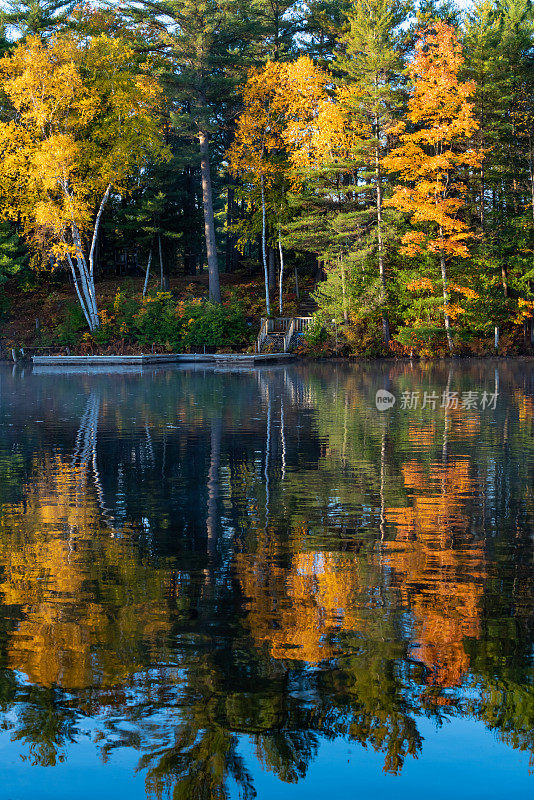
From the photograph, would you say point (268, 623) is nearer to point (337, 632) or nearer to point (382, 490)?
point (337, 632)

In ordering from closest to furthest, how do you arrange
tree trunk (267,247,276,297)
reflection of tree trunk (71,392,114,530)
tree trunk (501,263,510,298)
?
reflection of tree trunk (71,392,114,530) → tree trunk (501,263,510,298) → tree trunk (267,247,276,297)

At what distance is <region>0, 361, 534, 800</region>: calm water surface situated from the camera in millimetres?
3688

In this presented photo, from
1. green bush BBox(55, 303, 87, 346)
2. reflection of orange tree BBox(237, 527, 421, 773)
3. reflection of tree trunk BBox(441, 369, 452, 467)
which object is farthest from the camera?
green bush BBox(55, 303, 87, 346)

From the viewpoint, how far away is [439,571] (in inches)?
251

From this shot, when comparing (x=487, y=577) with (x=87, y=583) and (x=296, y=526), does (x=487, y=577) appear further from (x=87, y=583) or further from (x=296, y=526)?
(x=87, y=583)

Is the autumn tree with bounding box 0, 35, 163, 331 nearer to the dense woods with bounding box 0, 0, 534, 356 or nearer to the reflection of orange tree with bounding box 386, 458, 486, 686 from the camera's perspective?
the dense woods with bounding box 0, 0, 534, 356

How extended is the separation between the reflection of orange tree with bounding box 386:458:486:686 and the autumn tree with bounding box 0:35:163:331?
31.2 m

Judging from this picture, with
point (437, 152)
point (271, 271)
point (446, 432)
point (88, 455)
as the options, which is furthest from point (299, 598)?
point (271, 271)

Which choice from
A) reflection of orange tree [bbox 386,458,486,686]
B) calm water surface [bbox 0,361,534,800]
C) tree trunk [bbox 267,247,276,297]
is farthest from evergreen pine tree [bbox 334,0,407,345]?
reflection of orange tree [bbox 386,458,486,686]

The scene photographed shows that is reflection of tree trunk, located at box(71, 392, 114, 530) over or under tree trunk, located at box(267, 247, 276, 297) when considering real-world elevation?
under

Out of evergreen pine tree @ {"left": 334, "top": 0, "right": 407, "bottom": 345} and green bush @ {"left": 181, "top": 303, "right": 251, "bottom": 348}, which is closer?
evergreen pine tree @ {"left": 334, "top": 0, "right": 407, "bottom": 345}

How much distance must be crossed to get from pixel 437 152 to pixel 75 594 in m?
34.6

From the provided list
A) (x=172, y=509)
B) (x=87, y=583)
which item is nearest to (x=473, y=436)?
(x=172, y=509)

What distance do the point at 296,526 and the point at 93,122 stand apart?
3608 cm
